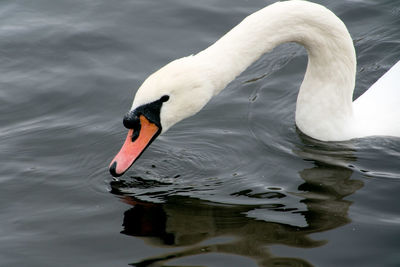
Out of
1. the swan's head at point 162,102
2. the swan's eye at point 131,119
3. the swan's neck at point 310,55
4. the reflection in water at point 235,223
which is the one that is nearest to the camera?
the reflection in water at point 235,223

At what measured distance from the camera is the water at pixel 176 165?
6.29 metres

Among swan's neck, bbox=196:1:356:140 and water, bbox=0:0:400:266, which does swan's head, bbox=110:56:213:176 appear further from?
water, bbox=0:0:400:266

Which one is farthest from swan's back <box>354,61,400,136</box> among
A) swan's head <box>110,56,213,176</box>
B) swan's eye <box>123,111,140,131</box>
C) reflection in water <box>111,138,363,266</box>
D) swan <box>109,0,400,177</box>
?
swan's eye <box>123,111,140,131</box>

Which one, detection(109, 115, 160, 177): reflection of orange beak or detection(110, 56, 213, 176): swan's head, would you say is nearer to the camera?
detection(110, 56, 213, 176): swan's head

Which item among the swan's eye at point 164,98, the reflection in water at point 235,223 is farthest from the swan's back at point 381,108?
the swan's eye at point 164,98

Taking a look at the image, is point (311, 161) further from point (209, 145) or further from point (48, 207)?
point (48, 207)

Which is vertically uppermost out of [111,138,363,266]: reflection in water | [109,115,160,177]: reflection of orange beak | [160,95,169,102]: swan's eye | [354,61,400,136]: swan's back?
[160,95,169,102]: swan's eye

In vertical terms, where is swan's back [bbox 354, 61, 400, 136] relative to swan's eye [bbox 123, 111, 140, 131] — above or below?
below

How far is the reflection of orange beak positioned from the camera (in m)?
6.64

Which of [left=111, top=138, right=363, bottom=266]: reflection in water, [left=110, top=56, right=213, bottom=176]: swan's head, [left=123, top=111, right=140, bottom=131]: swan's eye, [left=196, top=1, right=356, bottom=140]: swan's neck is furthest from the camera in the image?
[left=196, top=1, right=356, bottom=140]: swan's neck

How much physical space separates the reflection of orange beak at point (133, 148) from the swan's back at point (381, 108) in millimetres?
2566

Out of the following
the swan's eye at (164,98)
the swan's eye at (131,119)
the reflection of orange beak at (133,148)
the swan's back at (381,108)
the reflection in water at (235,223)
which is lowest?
the reflection in water at (235,223)

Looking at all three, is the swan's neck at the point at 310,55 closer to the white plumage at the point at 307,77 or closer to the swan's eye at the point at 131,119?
the white plumage at the point at 307,77

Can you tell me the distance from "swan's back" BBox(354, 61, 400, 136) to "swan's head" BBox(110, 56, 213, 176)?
2224 mm
